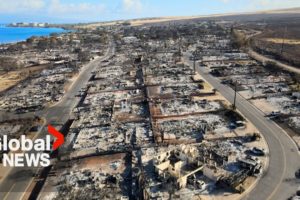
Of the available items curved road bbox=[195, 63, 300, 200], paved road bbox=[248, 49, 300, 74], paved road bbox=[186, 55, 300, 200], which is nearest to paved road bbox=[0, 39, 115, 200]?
curved road bbox=[195, 63, 300, 200]

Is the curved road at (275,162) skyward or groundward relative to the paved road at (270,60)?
groundward

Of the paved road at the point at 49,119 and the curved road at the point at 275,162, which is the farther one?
the paved road at the point at 49,119

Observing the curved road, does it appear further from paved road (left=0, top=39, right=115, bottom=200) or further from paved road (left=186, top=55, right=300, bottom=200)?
paved road (left=0, top=39, right=115, bottom=200)

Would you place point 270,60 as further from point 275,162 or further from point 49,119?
point 49,119

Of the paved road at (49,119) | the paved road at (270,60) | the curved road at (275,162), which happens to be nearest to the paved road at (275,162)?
the curved road at (275,162)

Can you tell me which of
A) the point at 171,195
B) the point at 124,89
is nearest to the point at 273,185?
the point at 171,195

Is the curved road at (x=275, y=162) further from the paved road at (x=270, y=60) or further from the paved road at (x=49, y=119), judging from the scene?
the paved road at (x=270, y=60)

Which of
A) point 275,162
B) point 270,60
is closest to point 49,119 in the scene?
point 275,162
